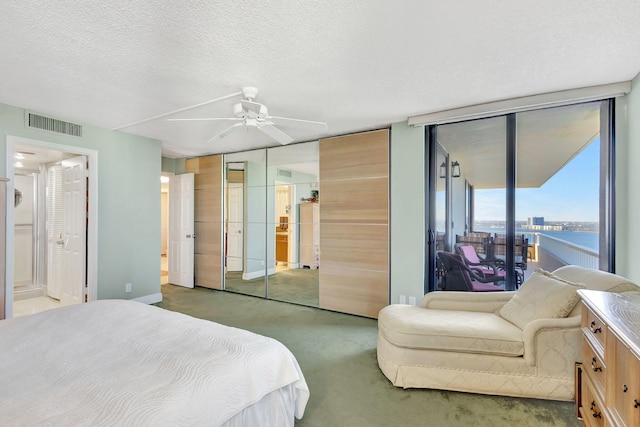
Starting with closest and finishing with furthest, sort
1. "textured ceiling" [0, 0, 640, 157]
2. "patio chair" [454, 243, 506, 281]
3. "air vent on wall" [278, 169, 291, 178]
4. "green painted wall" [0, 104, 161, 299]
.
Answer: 1. "textured ceiling" [0, 0, 640, 157]
2. "patio chair" [454, 243, 506, 281]
3. "green painted wall" [0, 104, 161, 299]
4. "air vent on wall" [278, 169, 291, 178]

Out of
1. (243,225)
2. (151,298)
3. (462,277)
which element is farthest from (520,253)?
(151,298)

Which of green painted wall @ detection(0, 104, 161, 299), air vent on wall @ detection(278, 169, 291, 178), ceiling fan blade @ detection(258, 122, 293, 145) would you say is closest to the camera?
ceiling fan blade @ detection(258, 122, 293, 145)

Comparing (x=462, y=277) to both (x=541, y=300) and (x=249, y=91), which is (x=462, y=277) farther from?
(x=249, y=91)

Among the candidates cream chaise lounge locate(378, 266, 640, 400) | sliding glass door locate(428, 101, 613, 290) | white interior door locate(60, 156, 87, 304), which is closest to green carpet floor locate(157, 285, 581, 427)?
cream chaise lounge locate(378, 266, 640, 400)

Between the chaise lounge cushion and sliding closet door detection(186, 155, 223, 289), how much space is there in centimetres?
363

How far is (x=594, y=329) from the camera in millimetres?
1513

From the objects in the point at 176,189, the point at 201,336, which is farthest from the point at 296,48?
the point at 176,189

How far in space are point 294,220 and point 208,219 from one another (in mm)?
1669

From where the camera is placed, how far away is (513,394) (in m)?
2.08

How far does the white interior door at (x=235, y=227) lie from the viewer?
17.2 ft

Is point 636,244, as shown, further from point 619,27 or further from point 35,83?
point 35,83

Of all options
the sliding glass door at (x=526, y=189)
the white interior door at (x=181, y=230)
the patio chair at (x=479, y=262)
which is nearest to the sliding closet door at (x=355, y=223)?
the sliding glass door at (x=526, y=189)

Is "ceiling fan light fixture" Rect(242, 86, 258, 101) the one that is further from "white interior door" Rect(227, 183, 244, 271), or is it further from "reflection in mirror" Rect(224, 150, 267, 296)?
"white interior door" Rect(227, 183, 244, 271)

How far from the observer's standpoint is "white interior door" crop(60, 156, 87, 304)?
12.5 feet
